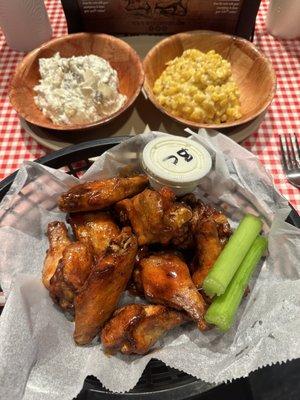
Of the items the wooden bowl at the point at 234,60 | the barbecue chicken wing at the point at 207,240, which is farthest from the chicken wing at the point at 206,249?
the wooden bowl at the point at 234,60

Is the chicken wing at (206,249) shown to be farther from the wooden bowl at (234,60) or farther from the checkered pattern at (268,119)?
the wooden bowl at (234,60)

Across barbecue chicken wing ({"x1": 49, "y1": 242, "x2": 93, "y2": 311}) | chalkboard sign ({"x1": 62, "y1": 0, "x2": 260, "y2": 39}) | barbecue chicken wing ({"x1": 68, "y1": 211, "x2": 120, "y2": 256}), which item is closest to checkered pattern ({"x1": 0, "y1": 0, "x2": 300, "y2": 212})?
chalkboard sign ({"x1": 62, "y1": 0, "x2": 260, "y2": 39})

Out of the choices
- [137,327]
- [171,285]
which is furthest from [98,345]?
[171,285]

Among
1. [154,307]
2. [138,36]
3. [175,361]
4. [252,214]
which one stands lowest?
[175,361]

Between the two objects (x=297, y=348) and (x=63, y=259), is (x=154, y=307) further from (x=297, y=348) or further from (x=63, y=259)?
(x=297, y=348)

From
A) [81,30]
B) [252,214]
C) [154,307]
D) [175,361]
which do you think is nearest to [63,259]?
[154,307]
